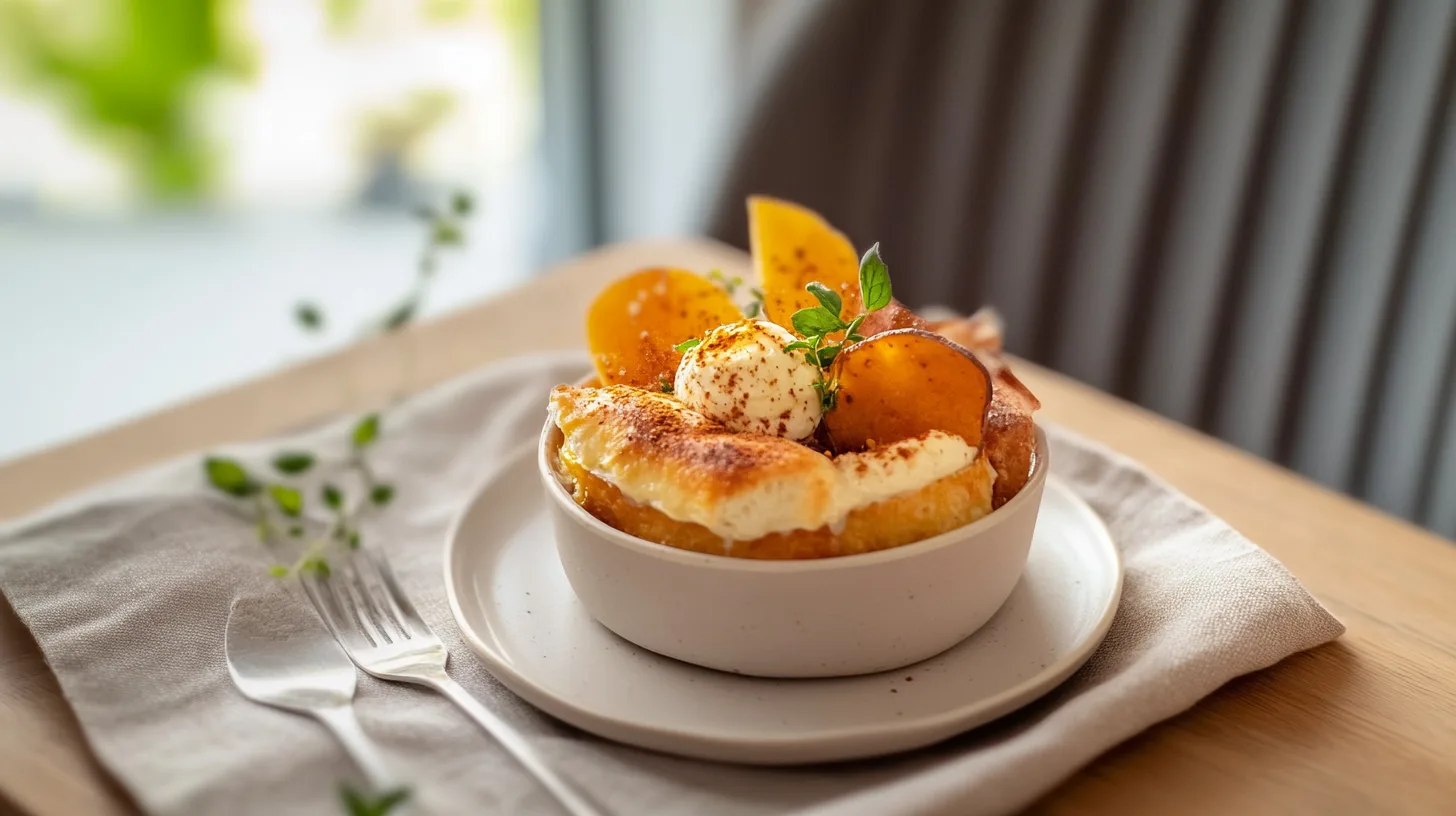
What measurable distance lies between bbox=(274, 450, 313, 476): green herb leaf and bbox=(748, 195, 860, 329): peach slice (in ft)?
1.47

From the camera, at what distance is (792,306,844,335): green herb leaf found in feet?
2.76

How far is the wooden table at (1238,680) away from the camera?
2.39ft

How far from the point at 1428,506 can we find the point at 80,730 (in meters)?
1.62

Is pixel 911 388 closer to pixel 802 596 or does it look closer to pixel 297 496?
pixel 802 596

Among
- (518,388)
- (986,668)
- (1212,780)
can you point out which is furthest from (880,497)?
(518,388)

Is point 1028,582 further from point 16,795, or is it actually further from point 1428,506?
point 1428,506

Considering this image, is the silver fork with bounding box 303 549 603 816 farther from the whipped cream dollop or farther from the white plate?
the whipped cream dollop

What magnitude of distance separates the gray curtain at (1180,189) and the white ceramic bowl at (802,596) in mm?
1066

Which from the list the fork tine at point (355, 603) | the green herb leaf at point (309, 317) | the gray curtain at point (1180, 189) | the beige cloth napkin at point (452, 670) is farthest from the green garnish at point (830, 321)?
the gray curtain at point (1180, 189)

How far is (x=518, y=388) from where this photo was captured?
127cm

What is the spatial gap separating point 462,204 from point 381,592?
0.49m

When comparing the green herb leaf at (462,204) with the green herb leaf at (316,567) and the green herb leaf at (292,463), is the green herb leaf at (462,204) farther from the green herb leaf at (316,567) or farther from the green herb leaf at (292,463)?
the green herb leaf at (316,567)

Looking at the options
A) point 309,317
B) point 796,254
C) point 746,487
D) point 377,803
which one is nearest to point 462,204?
point 309,317

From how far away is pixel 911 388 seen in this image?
804 millimetres
